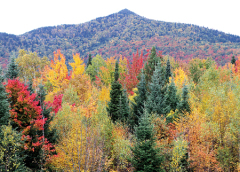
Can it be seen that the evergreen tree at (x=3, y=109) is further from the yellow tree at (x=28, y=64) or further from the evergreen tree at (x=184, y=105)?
the yellow tree at (x=28, y=64)

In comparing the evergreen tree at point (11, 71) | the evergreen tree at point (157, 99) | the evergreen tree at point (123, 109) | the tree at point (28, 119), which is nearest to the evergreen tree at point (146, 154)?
the evergreen tree at point (157, 99)

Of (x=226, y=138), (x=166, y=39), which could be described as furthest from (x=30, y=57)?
(x=166, y=39)

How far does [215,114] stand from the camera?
83.6ft

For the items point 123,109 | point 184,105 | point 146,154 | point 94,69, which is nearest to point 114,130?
point 123,109

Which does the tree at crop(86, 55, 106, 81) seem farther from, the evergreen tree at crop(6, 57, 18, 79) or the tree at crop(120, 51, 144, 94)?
the evergreen tree at crop(6, 57, 18, 79)

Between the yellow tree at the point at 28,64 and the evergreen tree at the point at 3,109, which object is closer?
the evergreen tree at the point at 3,109

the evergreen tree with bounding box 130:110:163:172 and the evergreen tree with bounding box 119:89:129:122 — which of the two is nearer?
the evergreen tree with bounding box 130:110:163:172

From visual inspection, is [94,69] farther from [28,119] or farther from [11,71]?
[28,119]

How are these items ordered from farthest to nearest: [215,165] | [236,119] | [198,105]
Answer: [198,105] < [236,119] < [215,165]

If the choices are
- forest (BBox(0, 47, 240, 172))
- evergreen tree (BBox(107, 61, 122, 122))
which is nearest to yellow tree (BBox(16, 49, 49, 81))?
forest (BBox(0, 47, 240, 172))

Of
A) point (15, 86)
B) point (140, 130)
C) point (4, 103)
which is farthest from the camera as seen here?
point (15, 86)

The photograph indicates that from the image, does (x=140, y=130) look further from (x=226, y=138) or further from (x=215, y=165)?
(x=226, y=138)

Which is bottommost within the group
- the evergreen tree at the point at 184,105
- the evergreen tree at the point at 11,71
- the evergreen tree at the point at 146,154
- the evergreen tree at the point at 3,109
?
the evergreen tree at the point at 146,154

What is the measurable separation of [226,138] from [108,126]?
50.9ft
